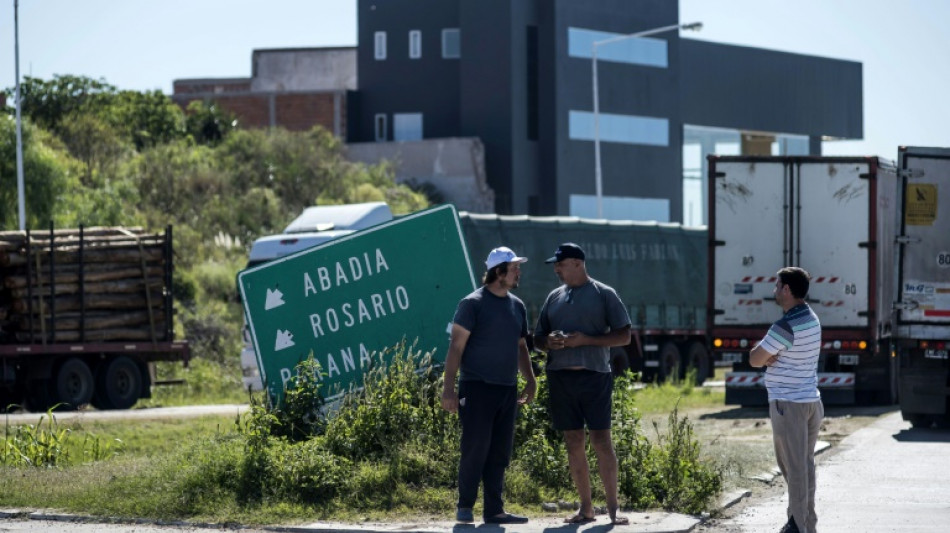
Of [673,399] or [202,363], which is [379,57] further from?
[673,399]

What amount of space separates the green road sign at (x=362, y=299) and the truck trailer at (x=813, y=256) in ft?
34.8

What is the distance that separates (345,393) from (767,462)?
5.12 meters

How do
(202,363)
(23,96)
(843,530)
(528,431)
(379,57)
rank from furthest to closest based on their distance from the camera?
(379,57) → (23,96) → (202,363) → (528,431) → (843,530)

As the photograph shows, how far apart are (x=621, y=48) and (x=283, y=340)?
53214 millimetres

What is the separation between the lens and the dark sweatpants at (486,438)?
11.6 m

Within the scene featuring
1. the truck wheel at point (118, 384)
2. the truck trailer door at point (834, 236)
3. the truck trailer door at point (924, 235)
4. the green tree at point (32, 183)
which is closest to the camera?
the truck trailer door at point (924, 235)

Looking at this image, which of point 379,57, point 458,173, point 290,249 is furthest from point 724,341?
point 379,57

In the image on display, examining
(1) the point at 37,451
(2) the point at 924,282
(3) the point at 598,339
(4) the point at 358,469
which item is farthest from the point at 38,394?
(3) the point at 598,339

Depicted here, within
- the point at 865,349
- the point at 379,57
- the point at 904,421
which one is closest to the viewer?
the point at 904,421

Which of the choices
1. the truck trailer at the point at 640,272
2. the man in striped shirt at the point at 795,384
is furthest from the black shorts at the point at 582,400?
the truck trailer at the point at 640,272

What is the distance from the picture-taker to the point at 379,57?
66.9 metres

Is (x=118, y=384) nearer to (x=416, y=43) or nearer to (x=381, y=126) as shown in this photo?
(x=416, y=43)

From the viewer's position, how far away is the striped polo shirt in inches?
428

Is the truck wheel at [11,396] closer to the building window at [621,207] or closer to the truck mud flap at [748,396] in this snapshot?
the truck mud flap at [748,396]
